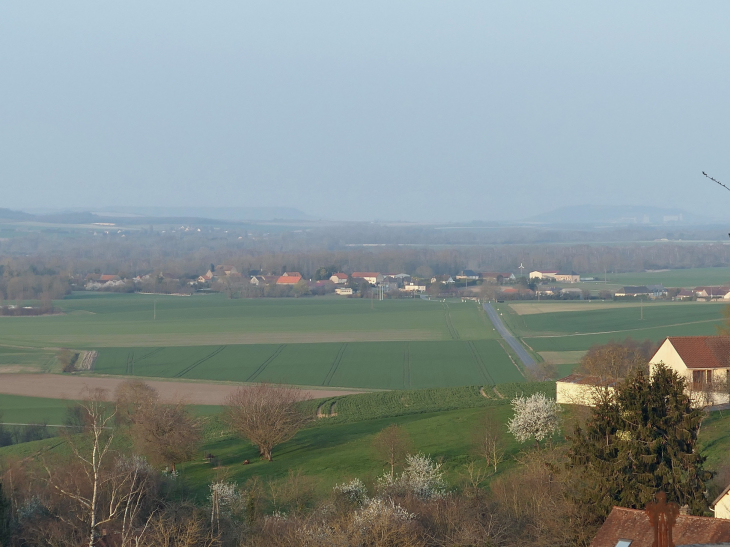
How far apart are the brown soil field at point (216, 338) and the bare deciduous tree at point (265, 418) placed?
115 feet

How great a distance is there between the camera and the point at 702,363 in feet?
104

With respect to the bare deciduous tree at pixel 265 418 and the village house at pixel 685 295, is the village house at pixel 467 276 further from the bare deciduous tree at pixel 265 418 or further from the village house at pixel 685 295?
the bare deciduous tree at pixel 265 418

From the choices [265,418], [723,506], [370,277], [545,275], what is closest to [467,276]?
[545,275]

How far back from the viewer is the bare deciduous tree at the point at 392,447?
91.4 feet

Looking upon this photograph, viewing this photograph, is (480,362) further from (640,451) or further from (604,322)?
(640,451)

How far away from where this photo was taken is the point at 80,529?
67.5ft

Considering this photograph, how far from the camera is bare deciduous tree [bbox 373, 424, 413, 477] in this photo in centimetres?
2786

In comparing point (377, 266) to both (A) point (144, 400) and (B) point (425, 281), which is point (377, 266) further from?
(A) point (144, 400)

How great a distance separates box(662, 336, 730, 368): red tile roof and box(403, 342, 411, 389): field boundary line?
19.6 metres

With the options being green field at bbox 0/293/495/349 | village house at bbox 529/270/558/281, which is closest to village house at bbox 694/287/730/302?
green field at bbox 0/293/495/349

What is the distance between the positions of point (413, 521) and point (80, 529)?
24.2 ft

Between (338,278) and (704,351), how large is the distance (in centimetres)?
10189

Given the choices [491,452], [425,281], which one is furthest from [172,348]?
[425,281]

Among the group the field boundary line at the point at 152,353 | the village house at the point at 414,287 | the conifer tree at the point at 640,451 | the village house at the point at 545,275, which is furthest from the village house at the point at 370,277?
the conifer tree at the point at 640,451
